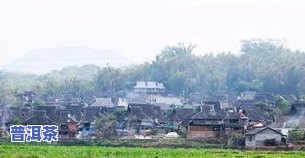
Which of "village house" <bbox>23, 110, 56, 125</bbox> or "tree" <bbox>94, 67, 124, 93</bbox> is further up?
"tree" <bbox>94, 67, 124, 93</bbox>

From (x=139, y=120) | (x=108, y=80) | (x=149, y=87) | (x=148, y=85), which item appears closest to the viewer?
(x=139, y=120)

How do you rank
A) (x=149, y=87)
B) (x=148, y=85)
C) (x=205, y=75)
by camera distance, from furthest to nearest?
(x=205, y=75)
(x=148, y=85)
(x=149, y=87)

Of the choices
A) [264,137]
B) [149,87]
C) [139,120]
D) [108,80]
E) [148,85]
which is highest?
[108,80]

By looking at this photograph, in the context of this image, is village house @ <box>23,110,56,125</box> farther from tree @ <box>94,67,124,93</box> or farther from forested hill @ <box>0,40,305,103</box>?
tree @ <box>94,67,124,93</box>

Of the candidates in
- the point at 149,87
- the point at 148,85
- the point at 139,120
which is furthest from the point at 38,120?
the point at 148,85

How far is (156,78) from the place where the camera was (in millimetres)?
108938

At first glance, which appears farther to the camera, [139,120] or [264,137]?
[139,120]

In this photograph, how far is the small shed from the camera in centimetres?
4641

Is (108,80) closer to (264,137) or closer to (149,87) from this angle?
(149,87)

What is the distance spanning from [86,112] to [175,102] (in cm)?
2748

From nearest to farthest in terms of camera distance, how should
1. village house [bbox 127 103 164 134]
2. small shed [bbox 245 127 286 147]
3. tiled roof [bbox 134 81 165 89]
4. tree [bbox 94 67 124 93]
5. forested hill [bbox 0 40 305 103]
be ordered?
small shed [bbox 245 127 286 147], village house [bbox 127 103 164 134], forested hill [bbox 0 40 305 103], tiled roof [bbox 134 81 165 89], tree [bbox 94 67 124 93]

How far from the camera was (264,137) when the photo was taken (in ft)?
154

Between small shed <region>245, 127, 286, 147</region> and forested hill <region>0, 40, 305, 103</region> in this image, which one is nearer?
small shed <region>245, 127, 286, 147</region>

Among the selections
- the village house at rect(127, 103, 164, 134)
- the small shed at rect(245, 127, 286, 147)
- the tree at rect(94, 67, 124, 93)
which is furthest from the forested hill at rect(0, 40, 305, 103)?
the small shed at rect(245, 127, 286, 147)
